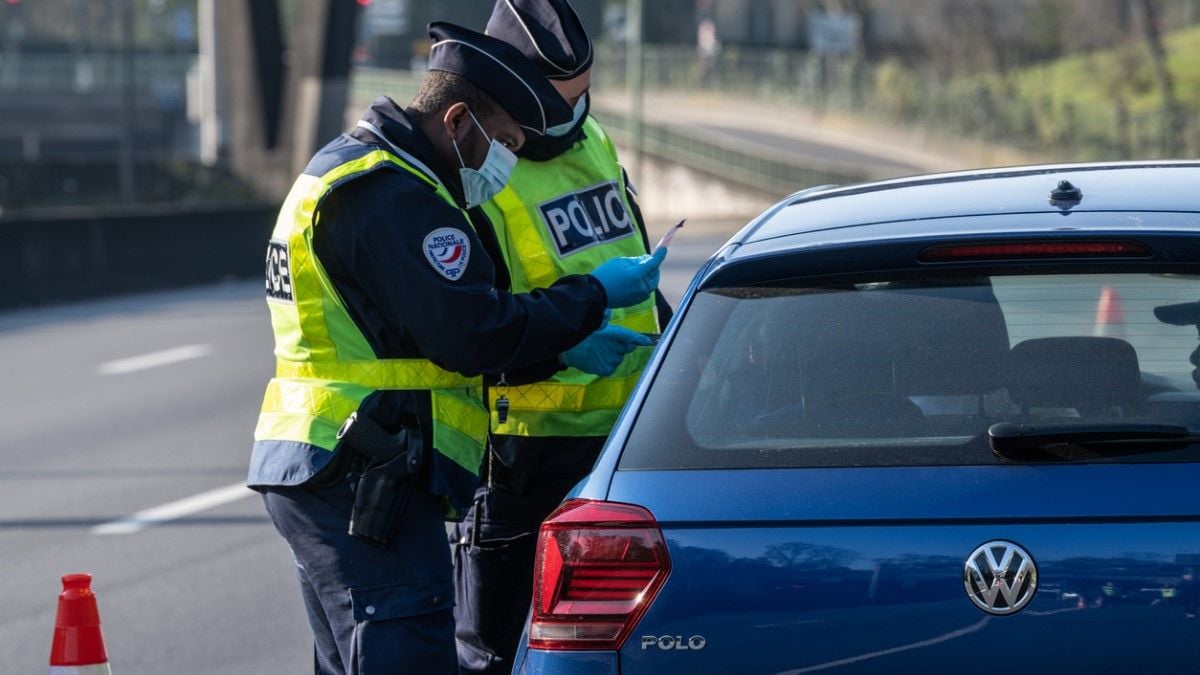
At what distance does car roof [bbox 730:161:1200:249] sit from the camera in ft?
10.1

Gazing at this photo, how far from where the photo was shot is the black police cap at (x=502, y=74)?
3.54 metres

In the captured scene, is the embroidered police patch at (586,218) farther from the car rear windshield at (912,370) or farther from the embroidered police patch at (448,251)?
the car rear windshield at (912,370)

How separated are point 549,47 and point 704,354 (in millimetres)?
1284

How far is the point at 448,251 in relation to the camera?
341 centimetres

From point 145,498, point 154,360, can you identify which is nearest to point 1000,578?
point 145,498

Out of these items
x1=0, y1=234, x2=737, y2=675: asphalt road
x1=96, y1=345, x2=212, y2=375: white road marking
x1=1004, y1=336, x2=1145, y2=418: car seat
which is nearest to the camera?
x1=1004, y1=336, x2=1145, y2=418: car seat

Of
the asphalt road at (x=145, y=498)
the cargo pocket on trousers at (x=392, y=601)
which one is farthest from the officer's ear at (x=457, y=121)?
the asphalt road at (x=145, y=498)

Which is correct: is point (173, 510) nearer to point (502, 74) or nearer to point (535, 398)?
point (535, 398)

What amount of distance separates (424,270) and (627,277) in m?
0.64

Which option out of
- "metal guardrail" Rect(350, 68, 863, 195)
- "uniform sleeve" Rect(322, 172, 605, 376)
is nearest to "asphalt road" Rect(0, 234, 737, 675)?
"uniform sleeve" Rect(322, 172, 605, 376)

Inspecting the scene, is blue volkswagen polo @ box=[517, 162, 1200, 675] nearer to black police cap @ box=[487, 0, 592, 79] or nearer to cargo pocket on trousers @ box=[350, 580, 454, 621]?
cargo pocket on trousers @ box=[350, 580, 454, 621]

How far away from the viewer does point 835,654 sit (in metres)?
2.68

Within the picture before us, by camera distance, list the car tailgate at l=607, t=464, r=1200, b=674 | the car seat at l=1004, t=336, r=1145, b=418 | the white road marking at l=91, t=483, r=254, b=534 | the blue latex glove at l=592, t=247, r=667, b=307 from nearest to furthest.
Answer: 1. the car tailgate at l=607, t=464, r=1200, b=674
2. the car seat at l=1004, t=336, r=1145, b=418
3. the blue latex glove at l=592, t=247, r=667, b=307
4. the white road marking at l=91, t=483, r=254, b=534

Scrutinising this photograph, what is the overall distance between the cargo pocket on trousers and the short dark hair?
3.09 ft
